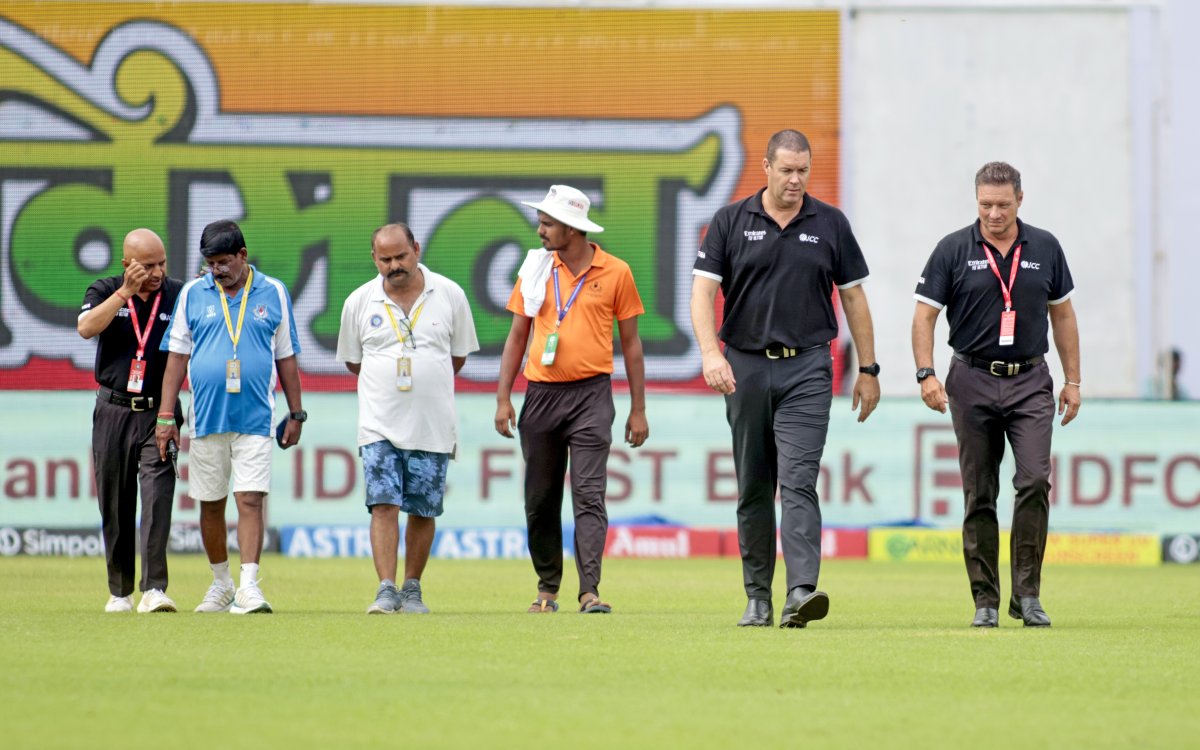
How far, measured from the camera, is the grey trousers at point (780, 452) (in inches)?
355

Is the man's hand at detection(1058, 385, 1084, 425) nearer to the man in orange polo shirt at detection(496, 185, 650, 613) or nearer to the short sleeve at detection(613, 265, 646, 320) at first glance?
the man in orange polo shirt at detection(496, 185, 650, 613)

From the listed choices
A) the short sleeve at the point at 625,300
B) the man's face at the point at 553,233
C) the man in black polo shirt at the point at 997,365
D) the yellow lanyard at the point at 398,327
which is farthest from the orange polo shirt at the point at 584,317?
the man in black polo shirt at the point at 997,365

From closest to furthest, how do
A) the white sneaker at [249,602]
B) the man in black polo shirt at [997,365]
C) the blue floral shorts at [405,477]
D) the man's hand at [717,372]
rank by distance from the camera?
the man's hand at [717,372]
the man in black polo shirt at [997,365]
the white sneaker at [249,602]
the blue floral shorts at [405,477]

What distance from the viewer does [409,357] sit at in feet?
33.5

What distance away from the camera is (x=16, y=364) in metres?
22.6

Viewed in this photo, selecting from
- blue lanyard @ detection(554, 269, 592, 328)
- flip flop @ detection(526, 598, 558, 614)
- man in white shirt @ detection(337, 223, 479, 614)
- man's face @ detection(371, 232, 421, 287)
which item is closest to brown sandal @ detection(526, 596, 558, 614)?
flip flop @ detection(526, 598, 558, 614)

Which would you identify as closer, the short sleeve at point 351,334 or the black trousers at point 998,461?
the black trousers at point 998,461

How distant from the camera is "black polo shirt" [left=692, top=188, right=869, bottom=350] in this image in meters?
9.18

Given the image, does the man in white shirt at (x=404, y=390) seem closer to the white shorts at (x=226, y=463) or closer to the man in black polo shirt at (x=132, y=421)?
the white shorts at (x=226, y=463)

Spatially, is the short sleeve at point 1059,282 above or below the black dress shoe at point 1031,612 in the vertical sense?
above

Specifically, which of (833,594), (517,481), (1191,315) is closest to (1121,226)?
(1191,315)

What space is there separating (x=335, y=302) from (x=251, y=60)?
9.97ft

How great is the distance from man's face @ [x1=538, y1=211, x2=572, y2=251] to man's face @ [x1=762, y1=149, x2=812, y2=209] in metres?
1.57

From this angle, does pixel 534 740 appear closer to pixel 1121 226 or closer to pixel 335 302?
pixel 335 302
